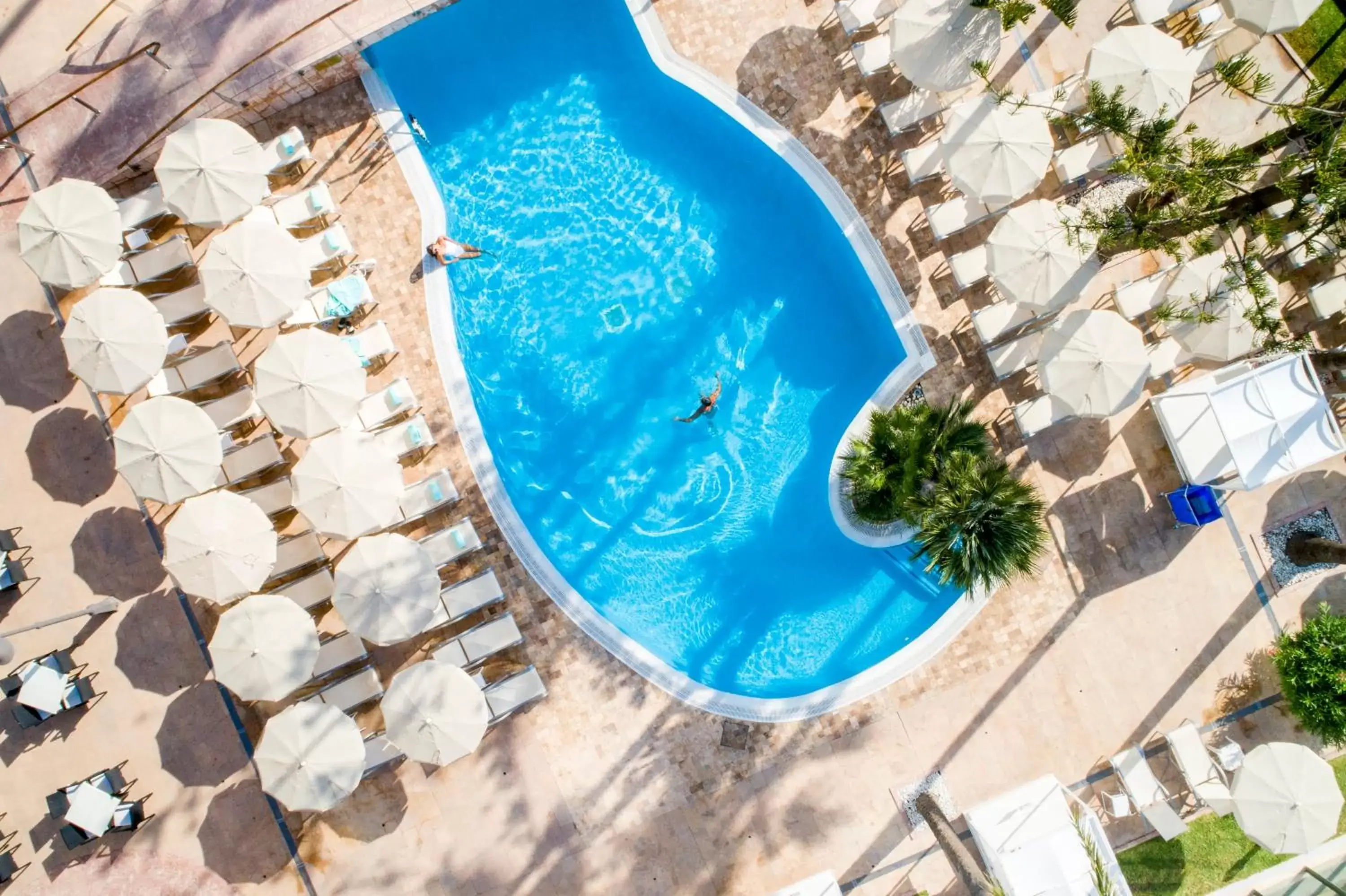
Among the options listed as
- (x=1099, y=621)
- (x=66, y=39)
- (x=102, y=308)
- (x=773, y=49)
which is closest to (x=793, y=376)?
(x=773, y=49)

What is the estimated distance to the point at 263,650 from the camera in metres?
12.5

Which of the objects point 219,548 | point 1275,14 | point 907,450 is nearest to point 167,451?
point 219,548

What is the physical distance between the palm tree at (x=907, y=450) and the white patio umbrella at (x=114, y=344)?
11.1 meters

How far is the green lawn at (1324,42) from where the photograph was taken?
1401 cm

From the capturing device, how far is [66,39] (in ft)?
45.4

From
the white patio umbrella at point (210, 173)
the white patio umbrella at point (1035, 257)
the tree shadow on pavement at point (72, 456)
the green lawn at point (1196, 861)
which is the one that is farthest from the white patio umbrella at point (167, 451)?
the green lawn at point (1196, 861)

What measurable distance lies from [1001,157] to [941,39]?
212 cm

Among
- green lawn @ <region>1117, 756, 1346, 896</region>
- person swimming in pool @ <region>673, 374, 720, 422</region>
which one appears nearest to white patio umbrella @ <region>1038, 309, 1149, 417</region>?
person swimming in pool @ <region>673, 374, 720, 422</region>

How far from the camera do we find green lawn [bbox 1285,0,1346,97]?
14.0 metres

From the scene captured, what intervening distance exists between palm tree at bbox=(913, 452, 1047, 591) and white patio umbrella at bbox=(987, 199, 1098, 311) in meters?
2.93

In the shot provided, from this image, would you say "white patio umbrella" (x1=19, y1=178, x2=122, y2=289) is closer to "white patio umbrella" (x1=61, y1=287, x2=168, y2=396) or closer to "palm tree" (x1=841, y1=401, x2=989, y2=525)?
"white patio umbrella" (x1=61, y1=287, x2=168, y2=396)

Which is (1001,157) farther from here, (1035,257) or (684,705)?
(684,705)

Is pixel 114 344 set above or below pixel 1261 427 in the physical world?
above

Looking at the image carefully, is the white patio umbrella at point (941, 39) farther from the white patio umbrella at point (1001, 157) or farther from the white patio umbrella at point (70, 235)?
the white patio umbrella at point (70, 235)
